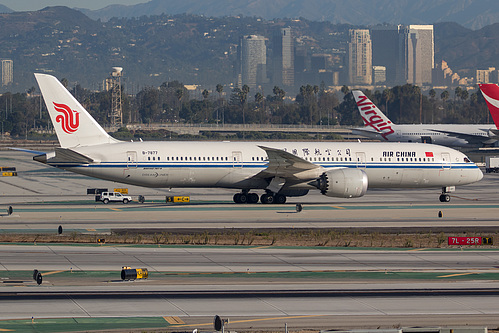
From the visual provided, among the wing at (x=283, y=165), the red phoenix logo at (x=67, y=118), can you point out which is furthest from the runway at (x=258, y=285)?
the red phoenix logo at (x=67, y=118)

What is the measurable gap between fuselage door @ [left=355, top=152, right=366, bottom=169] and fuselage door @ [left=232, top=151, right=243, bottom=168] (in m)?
8.85

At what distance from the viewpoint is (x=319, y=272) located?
105 ft

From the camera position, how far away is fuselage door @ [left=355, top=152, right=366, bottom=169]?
55.8 m

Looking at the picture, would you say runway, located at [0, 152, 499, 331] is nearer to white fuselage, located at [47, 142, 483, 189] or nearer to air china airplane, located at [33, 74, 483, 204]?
air china airplane, located at [33, 74, 483, 204]

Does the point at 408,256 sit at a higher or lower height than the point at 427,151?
lower

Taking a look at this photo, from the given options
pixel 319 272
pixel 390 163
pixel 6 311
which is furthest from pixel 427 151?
pixel 6 311

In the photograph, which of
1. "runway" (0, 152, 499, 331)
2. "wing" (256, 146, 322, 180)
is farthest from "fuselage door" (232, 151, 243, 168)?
"runway" (0, 152, 499, 331)

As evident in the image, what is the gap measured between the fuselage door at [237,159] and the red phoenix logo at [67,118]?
36.8 ft

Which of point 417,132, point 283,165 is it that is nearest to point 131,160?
point 283,165

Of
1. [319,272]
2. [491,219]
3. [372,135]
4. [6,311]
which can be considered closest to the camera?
[6,311]

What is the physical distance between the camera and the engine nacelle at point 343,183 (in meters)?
52.2

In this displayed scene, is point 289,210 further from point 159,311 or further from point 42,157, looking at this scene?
point 159,311

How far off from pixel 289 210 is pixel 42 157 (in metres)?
17.2

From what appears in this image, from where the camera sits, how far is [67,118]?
172 ft
